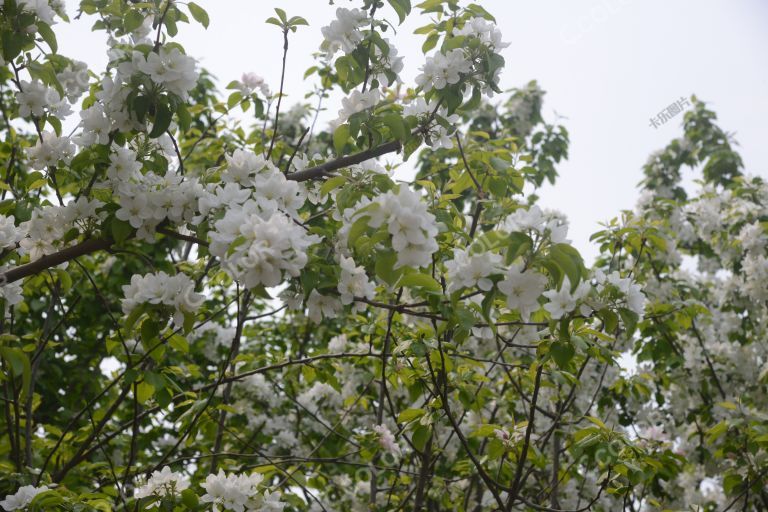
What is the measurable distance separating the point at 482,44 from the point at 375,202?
95cm

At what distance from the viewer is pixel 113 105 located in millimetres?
1885

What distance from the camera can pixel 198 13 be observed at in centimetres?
209

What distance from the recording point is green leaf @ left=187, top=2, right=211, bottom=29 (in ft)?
6.82

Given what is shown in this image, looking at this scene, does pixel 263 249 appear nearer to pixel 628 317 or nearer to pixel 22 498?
pixel 628 317

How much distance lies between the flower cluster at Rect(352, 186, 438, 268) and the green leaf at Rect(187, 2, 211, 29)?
107cm

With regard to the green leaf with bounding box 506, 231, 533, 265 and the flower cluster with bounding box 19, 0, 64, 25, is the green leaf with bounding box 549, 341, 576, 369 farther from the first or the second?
the flower cluster with bounding box 19, 0, 64, 25

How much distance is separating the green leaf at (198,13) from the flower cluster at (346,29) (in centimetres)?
37

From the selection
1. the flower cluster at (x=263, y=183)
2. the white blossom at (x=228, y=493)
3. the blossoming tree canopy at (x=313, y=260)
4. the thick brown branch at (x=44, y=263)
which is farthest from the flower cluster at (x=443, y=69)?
the white blossom at (x=228, y=493)

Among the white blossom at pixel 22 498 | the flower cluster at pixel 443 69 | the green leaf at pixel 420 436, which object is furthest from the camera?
the green leaf at pixel 420 436

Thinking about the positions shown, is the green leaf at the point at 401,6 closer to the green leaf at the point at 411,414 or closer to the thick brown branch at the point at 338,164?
the thick brown branch at the point at 338,164

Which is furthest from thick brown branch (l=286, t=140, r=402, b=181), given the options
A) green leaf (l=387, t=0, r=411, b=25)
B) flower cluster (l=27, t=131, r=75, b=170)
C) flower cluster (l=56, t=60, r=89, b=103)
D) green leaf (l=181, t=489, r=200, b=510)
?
green leaf (l=181, t=489, r=200, b=510)

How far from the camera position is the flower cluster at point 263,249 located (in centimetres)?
136

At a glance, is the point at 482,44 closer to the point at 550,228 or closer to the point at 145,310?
the point at 550,228

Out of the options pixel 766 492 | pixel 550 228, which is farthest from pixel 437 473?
pixel 550 228
